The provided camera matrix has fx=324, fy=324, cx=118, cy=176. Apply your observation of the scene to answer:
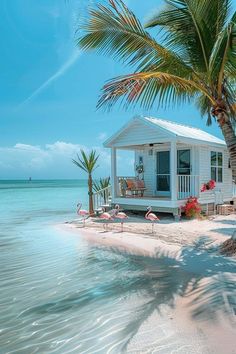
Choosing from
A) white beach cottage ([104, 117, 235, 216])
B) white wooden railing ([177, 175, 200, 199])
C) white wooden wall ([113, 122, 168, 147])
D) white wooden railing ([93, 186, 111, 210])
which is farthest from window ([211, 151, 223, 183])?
white wooden railing ([93, 186, 111, 210])

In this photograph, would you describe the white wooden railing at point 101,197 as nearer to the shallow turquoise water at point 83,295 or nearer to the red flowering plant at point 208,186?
the red flowering plant at point 208,186

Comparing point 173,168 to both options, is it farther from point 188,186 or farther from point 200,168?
point 200,168

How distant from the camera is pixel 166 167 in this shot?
15.2 metres

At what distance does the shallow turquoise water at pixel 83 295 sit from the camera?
3957mm

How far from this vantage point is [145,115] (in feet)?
45.8

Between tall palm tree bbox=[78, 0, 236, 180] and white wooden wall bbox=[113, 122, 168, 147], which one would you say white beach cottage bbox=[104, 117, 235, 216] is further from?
tall palm tree bbox=[78, 0, 236, 180]

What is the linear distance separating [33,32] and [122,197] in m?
7.95

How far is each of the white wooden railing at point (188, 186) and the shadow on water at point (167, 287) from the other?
249 inches

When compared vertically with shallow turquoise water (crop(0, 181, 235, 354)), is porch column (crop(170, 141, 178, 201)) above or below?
above

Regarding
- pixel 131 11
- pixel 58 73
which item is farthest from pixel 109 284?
pixel 58 73

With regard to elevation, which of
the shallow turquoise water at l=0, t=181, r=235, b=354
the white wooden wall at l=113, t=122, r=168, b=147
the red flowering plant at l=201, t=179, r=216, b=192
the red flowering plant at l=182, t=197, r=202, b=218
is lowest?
the shallow turquoise water at l=0, t=181, r=235, b=354

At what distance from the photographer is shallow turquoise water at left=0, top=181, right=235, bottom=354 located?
3.96 metres

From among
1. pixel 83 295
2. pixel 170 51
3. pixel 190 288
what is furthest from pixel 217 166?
pixel 83 295

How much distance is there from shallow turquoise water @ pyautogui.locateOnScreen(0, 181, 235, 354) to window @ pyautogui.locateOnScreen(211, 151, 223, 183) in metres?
8.21
